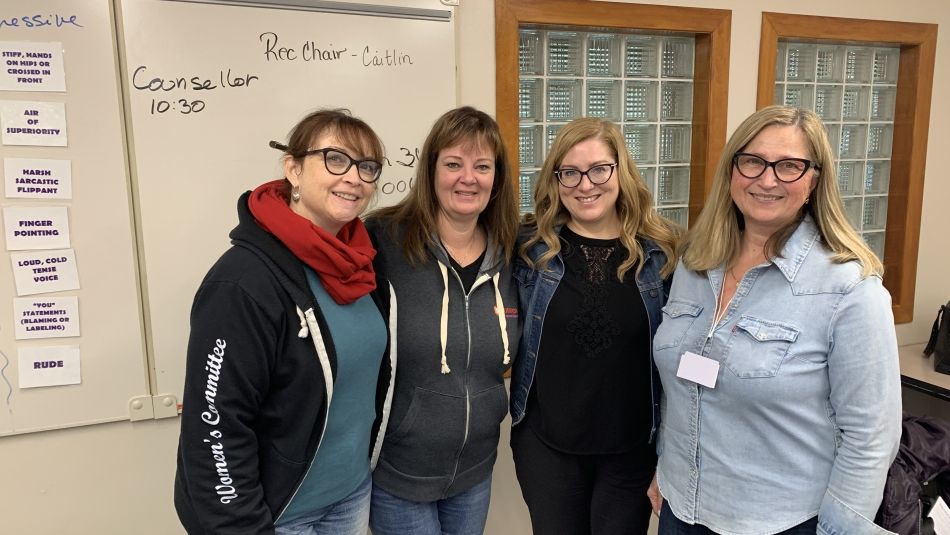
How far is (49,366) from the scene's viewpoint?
1559 millimetres

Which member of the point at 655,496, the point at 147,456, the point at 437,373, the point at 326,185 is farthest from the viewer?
the point at 147,456

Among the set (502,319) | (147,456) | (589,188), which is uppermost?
(589,188)

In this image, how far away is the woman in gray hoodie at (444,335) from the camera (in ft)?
4.31

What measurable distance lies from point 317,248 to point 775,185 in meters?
0.92

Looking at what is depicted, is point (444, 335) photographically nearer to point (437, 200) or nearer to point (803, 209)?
point (437, 200)

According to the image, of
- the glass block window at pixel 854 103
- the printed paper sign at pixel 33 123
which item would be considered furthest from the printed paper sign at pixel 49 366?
the glass block window at pixel 854 103

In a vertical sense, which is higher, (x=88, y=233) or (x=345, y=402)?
(x=88, y=233)

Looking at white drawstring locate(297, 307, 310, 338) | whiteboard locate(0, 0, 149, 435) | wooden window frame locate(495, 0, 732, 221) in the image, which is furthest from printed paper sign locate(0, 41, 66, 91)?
wooden window frame locate(495, 0, 732, 221)

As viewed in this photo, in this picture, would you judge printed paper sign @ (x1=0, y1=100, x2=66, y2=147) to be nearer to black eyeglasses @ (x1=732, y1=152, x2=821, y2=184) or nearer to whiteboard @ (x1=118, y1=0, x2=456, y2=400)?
whiteboard @ (x1=118, y1=0, x2=456, y2=400)

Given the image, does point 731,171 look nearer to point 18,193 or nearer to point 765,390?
point 765,390

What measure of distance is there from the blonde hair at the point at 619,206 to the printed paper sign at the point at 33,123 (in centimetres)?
127

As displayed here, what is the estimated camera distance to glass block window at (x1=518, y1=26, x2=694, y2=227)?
6.89 feet

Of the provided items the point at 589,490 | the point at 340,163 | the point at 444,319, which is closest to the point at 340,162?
the point at 340,163

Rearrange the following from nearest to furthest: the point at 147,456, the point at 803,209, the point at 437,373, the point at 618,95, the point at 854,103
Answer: the point at 803,209, the point at 437,373, the point at 147,456, the point at 618,95, the point at 854,103
